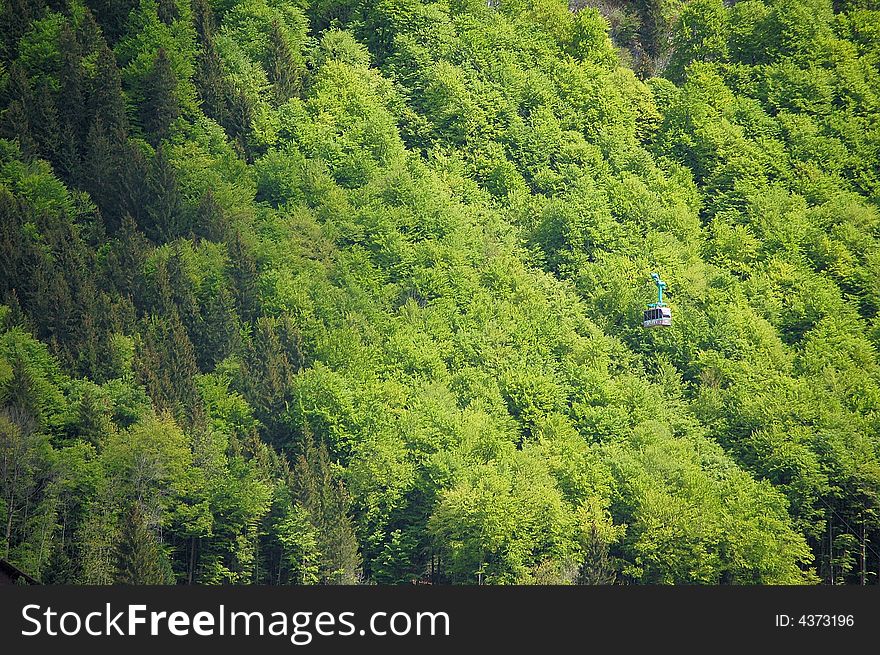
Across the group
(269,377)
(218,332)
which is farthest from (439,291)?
(269,377)

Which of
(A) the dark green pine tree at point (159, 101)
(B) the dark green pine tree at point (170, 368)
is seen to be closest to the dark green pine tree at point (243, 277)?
(B) the dark green pine tree at point (170, 368)

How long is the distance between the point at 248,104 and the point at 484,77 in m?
17.9

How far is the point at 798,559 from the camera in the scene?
4267 inches

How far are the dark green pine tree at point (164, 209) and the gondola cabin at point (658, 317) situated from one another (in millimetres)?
29354

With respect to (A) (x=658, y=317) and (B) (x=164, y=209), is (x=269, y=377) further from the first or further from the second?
(A) (x=658, y=317)

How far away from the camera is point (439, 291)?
126625mm

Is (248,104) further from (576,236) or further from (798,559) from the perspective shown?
(798,559)

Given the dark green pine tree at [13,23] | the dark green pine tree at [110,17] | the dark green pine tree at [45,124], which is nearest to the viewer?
the dark green pine tree at [45,124]

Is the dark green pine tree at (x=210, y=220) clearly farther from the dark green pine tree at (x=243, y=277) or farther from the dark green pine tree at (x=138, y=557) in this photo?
the dark green pine tree at (x=138, y=557)

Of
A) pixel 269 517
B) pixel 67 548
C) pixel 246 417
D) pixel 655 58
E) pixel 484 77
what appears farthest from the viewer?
pixel 655 58

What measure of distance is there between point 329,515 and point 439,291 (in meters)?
24.9

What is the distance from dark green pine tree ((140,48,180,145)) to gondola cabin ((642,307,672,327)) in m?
34.6

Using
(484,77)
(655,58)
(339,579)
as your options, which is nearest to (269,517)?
(339,579)

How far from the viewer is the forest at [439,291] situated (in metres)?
105
